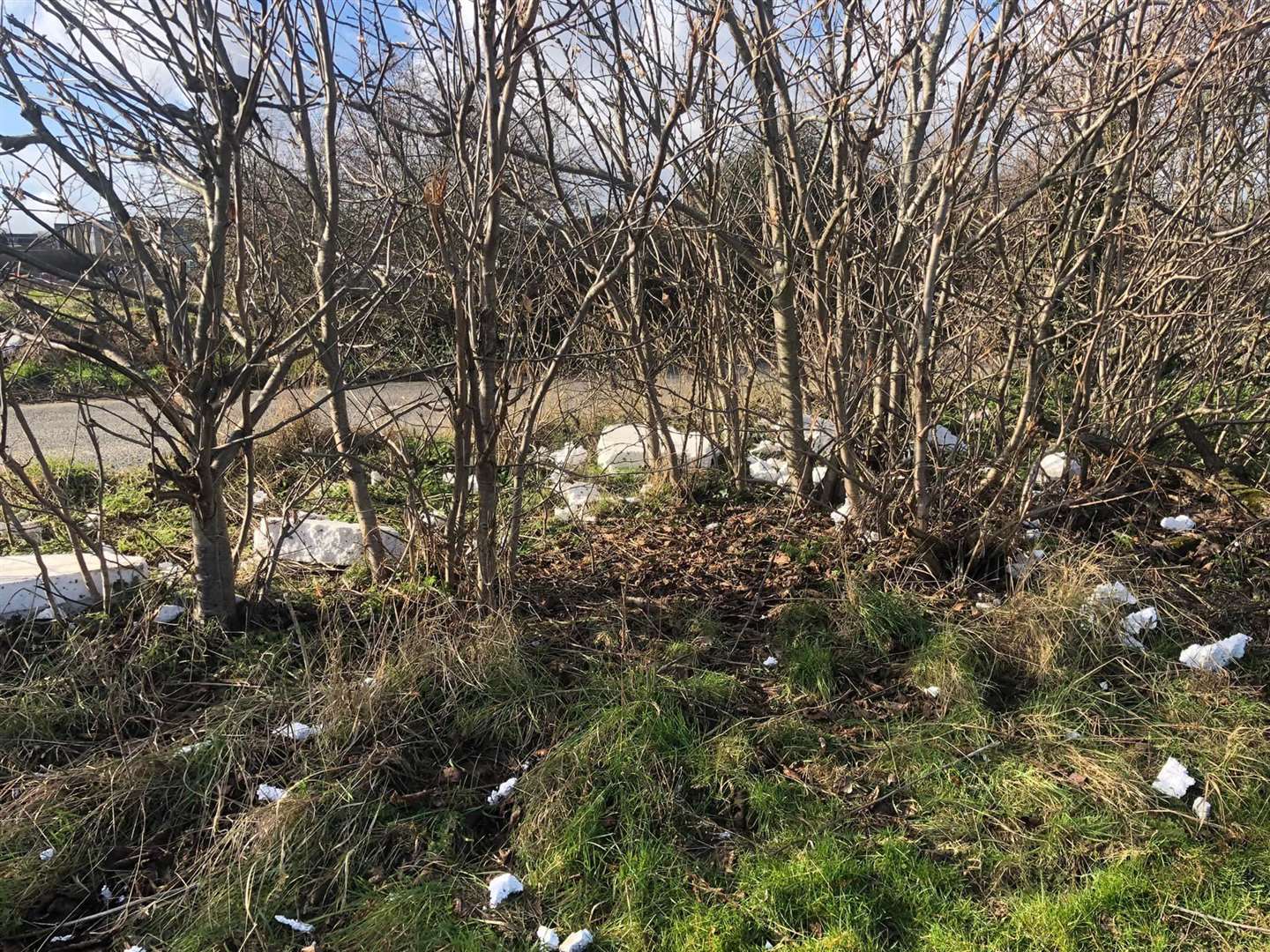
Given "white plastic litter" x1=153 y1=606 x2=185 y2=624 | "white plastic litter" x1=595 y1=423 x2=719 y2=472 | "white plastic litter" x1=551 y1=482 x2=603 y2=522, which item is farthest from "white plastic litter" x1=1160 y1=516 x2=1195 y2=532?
"white plastic litter" x1=153 y1=606 x2=185 y2=624

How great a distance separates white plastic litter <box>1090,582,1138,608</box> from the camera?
3.45 m

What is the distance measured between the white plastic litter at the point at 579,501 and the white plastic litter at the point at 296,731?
2.05 metres

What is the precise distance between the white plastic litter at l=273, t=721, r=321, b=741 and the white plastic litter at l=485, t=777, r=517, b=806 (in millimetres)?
672

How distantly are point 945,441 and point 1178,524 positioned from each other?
1.27 m

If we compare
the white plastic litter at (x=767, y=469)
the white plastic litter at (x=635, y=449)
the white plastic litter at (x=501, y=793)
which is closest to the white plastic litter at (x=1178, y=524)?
the white plastic litter at (x=767, y=469)

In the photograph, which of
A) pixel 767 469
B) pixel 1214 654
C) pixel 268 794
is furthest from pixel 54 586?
pixel 1214 654

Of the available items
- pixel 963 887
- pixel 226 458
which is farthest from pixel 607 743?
pixel 226 458

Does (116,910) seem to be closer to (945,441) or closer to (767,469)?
(767,469)

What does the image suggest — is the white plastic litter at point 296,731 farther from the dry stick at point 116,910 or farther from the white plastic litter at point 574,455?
the white plastic litter at point 574,455

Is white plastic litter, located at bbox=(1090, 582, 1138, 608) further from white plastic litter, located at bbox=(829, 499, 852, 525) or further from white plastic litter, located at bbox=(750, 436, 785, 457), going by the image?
white plastic litter, located at bbox=(750, 436, 785, 457)

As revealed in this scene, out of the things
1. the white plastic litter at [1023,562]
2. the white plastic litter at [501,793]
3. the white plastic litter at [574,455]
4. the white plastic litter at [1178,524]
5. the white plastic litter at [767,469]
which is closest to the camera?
the white plastic litter at [501,793]

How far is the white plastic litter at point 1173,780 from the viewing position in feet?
8.80

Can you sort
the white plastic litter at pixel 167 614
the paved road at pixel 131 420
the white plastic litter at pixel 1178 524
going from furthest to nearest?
the paved road at pixel 131 420 < the white plastic litter at pixel 1178 524 < the white plastic litter at pixel 167 614

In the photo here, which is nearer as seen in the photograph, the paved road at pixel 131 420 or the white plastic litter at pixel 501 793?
the white plastic litter at pixel 501 793
